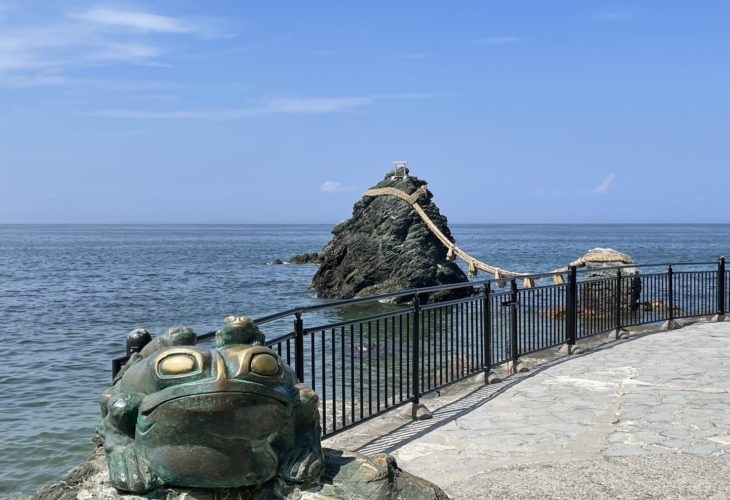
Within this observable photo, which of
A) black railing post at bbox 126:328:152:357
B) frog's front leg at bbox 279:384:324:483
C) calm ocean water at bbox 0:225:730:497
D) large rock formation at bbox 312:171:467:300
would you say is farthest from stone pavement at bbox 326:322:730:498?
large rock formation at bbox 312:171:467:300

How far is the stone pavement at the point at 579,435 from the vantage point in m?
5.27

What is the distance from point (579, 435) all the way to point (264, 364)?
492 centimetres

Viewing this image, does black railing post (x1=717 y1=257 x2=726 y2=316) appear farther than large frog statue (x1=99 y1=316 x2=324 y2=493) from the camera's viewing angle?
Yes

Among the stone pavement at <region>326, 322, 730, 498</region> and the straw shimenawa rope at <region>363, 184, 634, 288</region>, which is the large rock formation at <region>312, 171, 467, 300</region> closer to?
the straw shimenawa rope at <region>363, 184, 634, 288</region>

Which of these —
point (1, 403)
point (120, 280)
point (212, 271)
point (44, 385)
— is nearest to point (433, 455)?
point (1, 403)

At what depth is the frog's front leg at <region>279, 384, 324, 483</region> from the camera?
2559 mm

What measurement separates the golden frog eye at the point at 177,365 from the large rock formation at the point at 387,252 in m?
27.0

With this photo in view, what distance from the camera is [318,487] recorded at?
2.79 metres

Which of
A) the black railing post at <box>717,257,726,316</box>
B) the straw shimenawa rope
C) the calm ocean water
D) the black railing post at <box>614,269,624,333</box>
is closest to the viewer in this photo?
the calm ocean water

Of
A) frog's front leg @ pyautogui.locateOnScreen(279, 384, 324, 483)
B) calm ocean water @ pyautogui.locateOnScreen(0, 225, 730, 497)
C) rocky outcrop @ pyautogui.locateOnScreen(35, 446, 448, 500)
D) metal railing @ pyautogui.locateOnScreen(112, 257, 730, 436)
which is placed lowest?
calm ocean water @ pyautogui.locateOnScreen(0, 225, 730, 497)

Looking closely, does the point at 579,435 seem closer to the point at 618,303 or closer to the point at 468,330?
the point at 468,330

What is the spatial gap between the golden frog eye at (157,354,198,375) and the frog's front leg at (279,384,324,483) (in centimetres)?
43

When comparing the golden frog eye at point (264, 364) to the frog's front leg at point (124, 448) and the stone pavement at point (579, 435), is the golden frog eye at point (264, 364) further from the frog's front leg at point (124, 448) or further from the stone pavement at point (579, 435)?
the stone pavement at point (579, 435)

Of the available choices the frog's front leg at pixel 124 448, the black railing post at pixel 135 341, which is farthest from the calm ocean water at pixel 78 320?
the frog's front leg at pixel 124 448
